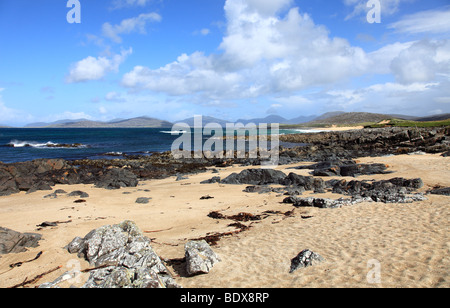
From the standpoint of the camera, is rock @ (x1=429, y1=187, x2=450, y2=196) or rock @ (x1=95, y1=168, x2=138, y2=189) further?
rock @ (x1=95, y1=168, x2=138, y2=189)

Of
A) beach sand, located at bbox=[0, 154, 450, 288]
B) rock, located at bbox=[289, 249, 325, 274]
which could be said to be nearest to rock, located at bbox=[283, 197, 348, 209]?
beach sand, located at bbox=[0, 154, 450, 288]

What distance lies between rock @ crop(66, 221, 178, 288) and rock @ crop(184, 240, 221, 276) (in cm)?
49

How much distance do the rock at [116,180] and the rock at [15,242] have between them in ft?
31.3

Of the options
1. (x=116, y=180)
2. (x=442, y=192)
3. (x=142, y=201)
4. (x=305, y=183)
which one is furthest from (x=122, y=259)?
(x=116, y=180)

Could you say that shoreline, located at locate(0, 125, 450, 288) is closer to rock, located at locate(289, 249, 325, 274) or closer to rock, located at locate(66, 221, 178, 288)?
rock, located at locate(289, 249, 325, 274)

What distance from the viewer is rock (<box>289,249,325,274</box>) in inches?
219

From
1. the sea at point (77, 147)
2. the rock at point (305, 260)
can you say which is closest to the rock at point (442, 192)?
the rock at point (305, 260)

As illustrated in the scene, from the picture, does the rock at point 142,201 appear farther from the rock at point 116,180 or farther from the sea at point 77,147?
the sea at point 77,147

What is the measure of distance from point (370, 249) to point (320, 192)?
6.90 metres

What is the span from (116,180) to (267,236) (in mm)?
12310

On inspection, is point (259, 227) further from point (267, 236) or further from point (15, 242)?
point (15, 242)
